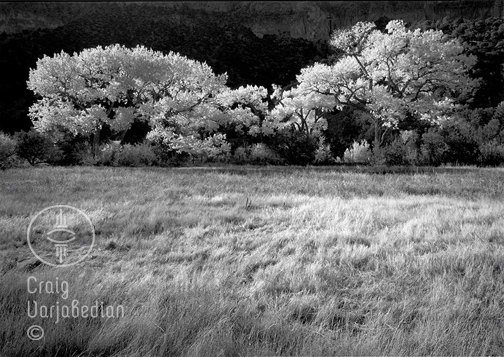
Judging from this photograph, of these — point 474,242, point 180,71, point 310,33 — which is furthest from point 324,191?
point 310,33

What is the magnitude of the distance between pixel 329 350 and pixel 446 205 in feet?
20.4

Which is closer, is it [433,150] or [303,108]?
[433,150]

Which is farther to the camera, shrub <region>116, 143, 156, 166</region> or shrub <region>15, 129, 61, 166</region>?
shrub <region>116, 143, 156, 166</region>

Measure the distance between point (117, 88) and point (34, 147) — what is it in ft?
22.0

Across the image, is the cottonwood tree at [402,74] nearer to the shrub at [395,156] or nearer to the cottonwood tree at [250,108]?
the shrub at [395,156]

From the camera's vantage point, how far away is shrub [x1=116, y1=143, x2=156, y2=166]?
840 inches

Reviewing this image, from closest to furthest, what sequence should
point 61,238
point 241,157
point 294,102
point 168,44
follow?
point 61,238 < point 241,157 < point 294,102 < point 168,44

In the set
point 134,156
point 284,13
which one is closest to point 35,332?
point 134,156

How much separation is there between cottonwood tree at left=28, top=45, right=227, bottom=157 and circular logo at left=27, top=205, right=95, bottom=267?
1827cm

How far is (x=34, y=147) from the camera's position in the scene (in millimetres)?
20859

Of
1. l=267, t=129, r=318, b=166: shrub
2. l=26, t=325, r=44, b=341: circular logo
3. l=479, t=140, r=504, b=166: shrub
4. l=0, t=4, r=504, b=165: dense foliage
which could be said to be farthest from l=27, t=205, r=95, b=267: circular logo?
l=479, t=140, r=504, b=166: shrub

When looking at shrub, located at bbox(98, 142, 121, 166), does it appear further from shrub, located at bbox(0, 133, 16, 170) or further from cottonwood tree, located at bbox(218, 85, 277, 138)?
cottonwood tree, located at bbox(218, 85, 277, 138)

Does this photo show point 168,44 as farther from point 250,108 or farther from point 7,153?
point 7,153

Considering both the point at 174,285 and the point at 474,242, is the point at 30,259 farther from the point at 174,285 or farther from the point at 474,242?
the point at 474,242
